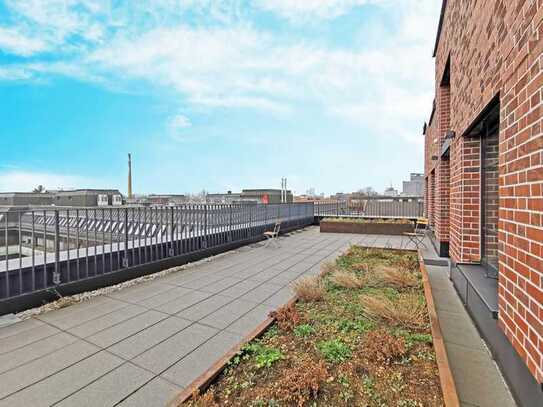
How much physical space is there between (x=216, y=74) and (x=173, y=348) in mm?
11515

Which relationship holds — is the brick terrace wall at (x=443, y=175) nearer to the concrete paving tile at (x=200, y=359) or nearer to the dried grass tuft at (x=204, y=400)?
the concrete paving tile at (x=200, y=359)

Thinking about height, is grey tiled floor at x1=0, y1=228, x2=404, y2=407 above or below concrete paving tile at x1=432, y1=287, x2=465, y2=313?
below

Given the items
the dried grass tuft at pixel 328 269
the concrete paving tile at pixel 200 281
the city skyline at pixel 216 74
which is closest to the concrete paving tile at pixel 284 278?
the dried grass tuft at pixel 328 269

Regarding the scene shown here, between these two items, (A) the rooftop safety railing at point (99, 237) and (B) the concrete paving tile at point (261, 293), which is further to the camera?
(B) the concrete paving tile at point (261, 293)

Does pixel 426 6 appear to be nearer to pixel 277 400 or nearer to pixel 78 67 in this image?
pixel 277 400

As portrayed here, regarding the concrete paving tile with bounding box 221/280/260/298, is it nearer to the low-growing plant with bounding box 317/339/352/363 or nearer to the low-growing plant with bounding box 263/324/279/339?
the low-growing plant with bounding box 263/324/279/339

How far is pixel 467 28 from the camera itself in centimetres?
338

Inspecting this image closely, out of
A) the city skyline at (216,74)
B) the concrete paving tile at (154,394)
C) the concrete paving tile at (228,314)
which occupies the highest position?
the city skyline at (216,74)

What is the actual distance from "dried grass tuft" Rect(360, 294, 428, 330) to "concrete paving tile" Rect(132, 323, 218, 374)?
1659mm

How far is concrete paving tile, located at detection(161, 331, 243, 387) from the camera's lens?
2045 mm

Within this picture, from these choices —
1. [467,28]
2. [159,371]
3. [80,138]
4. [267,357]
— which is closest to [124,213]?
[159,371]

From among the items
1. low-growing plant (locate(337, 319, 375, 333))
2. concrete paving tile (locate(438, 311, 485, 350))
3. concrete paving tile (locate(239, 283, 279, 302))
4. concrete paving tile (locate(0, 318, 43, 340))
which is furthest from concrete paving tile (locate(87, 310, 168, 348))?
concrete paving tile (locate(438, 311, 485, 350))

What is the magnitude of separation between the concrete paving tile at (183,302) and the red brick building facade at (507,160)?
323 centimetres

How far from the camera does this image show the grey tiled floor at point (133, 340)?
1911 millimetres
